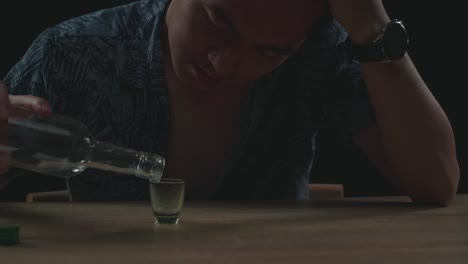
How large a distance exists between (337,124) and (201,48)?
→ 1.46 feet

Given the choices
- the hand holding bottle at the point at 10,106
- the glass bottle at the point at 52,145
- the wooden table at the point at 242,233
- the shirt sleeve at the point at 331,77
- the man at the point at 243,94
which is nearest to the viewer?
the wooden table at the point at 242,233

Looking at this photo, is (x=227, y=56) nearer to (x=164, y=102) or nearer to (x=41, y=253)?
(x=164, y=102)

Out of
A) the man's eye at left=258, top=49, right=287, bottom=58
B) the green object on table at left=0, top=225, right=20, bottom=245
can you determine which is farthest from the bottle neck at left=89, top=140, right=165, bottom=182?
the man's eye at left=258, top=49, right=287, bottom=58

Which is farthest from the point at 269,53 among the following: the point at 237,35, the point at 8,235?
the point at 8,235

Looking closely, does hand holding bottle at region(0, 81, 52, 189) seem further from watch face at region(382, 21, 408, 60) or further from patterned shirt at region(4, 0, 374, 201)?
watch face at region(382, 21, 408, 60)

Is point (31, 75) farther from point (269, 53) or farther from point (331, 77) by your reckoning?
point (331, 77)

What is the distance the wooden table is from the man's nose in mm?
238

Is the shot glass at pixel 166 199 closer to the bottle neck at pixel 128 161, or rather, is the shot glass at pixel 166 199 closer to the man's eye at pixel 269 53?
the bottle neck at pixel 128 161

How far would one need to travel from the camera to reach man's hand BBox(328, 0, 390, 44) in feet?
5.09

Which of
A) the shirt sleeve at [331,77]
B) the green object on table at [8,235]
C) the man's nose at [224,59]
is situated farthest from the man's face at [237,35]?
the green object on table at [8,235]

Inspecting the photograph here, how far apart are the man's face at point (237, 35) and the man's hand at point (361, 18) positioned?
0.06m

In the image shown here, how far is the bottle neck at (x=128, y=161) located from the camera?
1131 millimetres

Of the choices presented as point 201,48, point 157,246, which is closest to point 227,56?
point 201,48

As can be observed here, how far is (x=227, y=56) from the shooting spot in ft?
4.59
